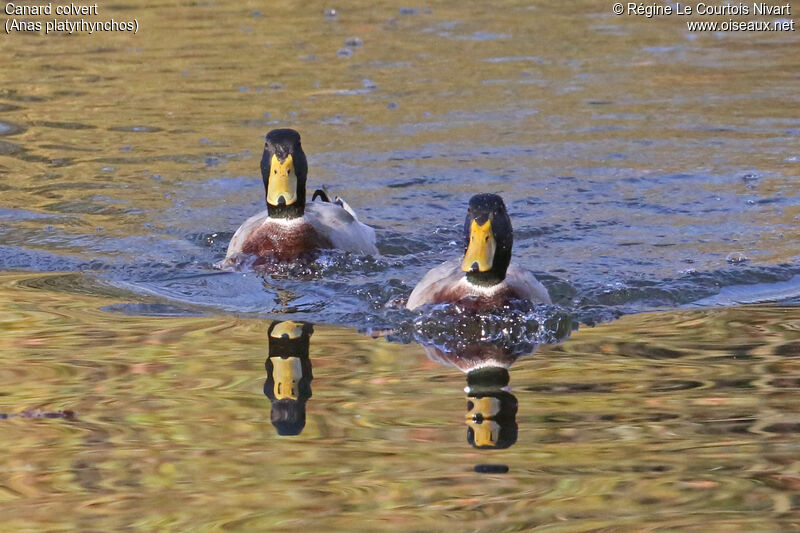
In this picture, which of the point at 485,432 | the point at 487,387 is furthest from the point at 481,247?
the point at 485,432

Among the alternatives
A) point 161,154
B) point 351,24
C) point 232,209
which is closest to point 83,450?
point 232,209

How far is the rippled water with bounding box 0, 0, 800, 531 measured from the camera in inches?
193

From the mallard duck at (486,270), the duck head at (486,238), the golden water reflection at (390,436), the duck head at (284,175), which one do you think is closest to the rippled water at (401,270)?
the golden water reflection at (390,436)

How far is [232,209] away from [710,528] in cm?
712

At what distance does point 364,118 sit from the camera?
13172 mm

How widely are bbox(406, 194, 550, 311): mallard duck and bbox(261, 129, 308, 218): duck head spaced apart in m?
1.84

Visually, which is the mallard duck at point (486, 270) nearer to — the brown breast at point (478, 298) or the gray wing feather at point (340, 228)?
the brown breast at point (478, 298)

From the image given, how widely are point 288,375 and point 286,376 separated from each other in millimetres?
21

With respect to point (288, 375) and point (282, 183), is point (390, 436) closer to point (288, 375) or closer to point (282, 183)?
point (288, 375)

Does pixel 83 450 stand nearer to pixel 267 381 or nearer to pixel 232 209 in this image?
pixel 267 381

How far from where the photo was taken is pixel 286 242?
912 centimetres

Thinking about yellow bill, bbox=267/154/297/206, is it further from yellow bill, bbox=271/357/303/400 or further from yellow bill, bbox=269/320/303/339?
yellow bill, bbox=271/357/303/400

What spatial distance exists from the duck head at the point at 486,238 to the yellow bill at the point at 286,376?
1169 millimetres

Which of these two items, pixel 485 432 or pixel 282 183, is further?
pixel 282 183
